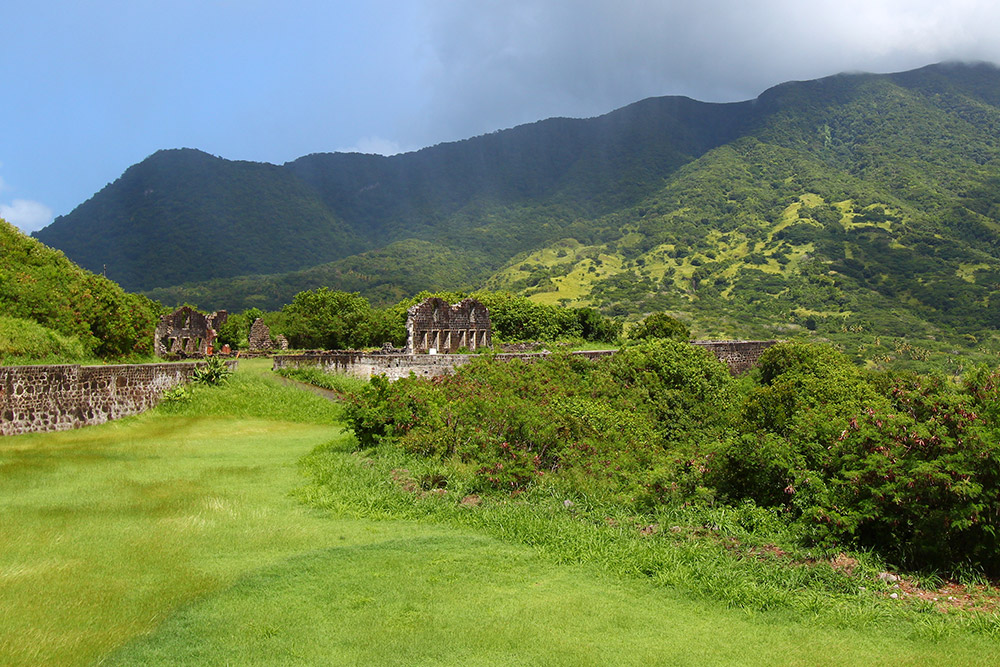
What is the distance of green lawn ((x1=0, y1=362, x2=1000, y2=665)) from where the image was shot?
5.33m

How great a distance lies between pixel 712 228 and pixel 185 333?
4134 inches

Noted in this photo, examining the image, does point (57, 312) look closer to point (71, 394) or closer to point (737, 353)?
point (71, 394)

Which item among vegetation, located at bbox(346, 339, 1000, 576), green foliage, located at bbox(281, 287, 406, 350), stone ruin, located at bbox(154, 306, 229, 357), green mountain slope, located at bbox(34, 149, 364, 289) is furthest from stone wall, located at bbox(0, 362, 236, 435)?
green mountain slope, located at bbox(34, 149, 364, 289)

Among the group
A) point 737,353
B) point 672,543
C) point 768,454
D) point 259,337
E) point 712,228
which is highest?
point 712,228

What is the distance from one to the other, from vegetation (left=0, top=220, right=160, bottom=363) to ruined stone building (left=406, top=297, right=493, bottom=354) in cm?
1042

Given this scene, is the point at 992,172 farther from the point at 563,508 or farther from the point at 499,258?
the point at 563,508

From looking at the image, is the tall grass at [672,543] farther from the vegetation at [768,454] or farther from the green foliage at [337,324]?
the green foliage at [337,324]

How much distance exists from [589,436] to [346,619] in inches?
317

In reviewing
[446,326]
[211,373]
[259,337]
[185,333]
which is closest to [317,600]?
[211,373]

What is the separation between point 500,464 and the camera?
11023 mm

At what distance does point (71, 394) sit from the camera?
15148mm

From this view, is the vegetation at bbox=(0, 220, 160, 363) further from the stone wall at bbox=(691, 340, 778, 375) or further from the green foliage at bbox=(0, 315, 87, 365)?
the stone wall at bbox=(691, 340, 778, 375)

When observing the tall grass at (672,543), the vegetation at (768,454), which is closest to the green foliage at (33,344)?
the vegetation at (768,454)

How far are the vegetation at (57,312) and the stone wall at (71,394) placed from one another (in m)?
2.90
